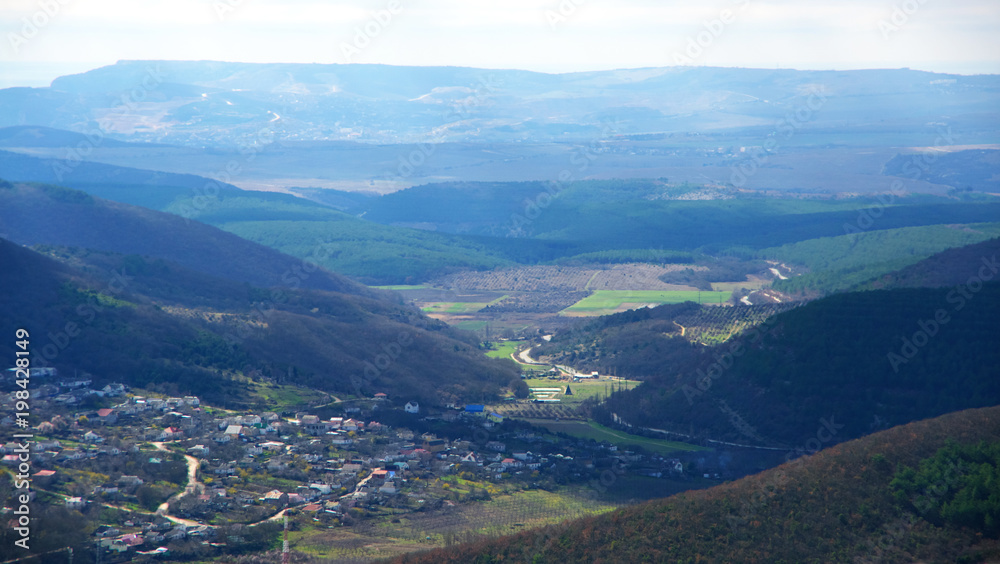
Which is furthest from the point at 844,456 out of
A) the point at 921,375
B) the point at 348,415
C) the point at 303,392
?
the point at 303,392

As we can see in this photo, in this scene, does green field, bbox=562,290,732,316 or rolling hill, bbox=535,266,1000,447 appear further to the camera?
green field, bbox=562,290,732,316

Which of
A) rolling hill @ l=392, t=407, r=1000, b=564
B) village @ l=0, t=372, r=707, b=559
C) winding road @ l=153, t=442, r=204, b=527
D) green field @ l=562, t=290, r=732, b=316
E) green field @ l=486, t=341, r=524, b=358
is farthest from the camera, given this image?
green field @ l=562, t=290, r=732, b=316

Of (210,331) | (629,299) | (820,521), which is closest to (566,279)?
(629,299)

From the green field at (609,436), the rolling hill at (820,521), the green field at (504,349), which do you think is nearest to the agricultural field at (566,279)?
the green field at (504,349)

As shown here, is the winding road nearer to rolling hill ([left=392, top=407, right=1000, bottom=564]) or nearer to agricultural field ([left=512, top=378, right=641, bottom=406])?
rolling hill ([left=392, top=407, right=1000, bottom=564])

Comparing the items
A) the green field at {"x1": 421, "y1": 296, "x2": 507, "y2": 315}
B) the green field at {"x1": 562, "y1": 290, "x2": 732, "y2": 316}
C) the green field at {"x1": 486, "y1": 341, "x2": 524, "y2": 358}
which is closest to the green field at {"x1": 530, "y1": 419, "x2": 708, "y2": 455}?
the green field at {"x1": 486, "y1": 341, "x2": 524, "y2": 358}

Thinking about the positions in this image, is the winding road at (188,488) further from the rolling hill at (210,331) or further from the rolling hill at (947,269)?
the rolling hill at (947,269)

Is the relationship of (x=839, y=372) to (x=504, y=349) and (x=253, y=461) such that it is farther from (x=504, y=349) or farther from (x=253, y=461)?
(x=504, y=349)

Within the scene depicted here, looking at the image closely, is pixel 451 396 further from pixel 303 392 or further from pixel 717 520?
pixel 717 520
